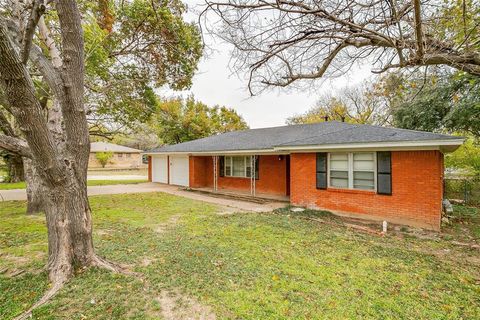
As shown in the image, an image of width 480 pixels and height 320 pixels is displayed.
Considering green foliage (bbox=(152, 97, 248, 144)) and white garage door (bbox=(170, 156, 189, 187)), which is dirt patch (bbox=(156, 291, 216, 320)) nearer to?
→ white garage door (bbox=(170, 156, 189, 187))

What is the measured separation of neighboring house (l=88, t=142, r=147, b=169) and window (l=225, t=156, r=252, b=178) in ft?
92.0

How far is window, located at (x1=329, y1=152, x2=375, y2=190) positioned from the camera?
8.50 m

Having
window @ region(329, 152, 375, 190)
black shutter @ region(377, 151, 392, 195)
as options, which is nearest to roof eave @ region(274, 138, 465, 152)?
black shutter @ region(377, 151, 392, 195)

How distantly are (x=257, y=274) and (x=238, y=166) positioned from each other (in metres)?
11.0

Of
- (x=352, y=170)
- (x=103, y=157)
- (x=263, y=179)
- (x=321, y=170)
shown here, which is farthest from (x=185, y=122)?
(x=352, y=170)

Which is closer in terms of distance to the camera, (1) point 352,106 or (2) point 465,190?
(2) point 465,190

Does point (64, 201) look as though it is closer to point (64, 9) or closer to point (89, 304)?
point (89, 304)

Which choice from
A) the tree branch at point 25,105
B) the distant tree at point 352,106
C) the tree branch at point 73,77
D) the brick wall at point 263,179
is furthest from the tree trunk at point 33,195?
the distant tree at point 352,106

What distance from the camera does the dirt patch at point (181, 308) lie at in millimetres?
3086

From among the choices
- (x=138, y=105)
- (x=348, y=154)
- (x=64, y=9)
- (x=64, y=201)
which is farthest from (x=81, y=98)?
(x=138, y=105)

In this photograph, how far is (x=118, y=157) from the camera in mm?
41188

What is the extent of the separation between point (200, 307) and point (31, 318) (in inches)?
78.6

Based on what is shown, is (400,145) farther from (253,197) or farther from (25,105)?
(25,105)

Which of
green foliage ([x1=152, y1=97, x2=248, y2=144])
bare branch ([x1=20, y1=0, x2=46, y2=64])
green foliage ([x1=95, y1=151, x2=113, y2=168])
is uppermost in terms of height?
green foliage ([x1=152, y1=97, x2=248, y2=144])
